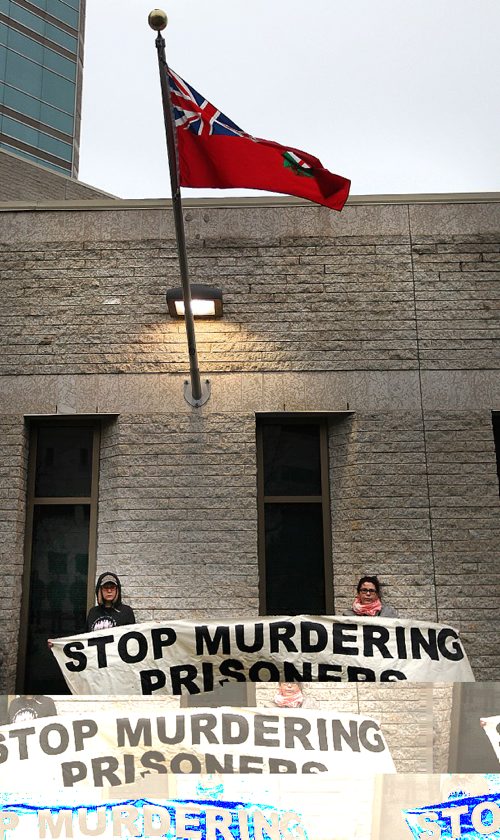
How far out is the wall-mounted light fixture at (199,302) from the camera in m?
7.06

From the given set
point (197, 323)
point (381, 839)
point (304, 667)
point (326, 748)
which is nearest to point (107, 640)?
point (304, 667)

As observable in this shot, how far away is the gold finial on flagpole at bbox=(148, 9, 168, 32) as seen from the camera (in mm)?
5297

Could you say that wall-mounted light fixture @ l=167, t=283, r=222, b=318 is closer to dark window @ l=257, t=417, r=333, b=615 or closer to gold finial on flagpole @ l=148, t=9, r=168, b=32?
dark window @ l=257, t=417, r=333, b=615

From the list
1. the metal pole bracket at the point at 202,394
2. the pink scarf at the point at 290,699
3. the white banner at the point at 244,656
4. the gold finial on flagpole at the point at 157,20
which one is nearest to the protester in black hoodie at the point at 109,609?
the white banner at the point at 244,656

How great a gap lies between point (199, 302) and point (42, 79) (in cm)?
3850

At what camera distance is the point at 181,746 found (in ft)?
10.5

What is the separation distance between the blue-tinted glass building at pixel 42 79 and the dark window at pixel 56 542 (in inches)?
1301

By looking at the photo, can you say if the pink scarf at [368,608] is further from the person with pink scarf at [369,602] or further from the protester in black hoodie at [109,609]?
the protester in black hoodie at [109,609]

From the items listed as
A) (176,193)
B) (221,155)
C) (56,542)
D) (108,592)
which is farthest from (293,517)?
(221,155)

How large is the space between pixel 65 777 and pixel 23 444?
4.73m

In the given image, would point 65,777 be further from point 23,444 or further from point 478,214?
point 478,214

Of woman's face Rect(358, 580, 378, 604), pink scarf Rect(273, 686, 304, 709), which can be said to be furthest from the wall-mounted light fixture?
pink scarf Rect(273, 686, 304, 709)

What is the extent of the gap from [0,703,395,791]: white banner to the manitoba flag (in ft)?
13.8

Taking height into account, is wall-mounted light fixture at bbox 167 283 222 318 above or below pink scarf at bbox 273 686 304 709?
above
